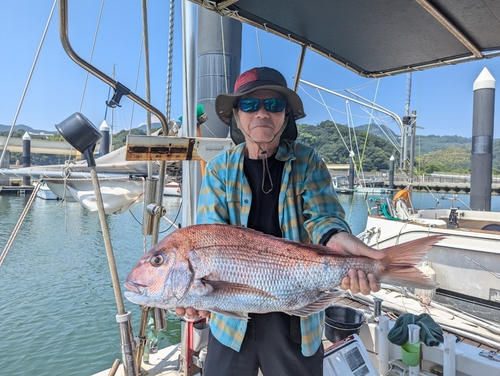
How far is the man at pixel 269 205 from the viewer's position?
185 centimetres

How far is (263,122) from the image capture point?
203cm

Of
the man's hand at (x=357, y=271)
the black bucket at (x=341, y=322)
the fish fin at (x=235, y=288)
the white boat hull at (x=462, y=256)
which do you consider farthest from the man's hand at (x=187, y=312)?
the white boat hull at (x=462, y=256)

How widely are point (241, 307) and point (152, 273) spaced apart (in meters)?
0.46

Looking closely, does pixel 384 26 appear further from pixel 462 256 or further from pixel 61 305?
pixel 61 305

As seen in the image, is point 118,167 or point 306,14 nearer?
point 306,14

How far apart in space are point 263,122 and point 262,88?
202 mm

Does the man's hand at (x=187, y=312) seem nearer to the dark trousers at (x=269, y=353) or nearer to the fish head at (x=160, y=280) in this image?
the fish head at (x=160, y=280)

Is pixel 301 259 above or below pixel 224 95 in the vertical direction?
below

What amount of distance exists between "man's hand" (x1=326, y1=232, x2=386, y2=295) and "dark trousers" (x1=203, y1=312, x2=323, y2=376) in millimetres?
430

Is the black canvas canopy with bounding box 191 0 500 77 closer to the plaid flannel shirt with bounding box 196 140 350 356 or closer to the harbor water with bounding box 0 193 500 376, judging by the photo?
the plaid flannel shirt with bounding box 196 140 350 356

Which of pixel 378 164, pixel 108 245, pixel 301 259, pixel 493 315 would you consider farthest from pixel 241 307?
pixel 378 164

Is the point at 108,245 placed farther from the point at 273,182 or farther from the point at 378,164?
the point at 378,164

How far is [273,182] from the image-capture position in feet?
6.73

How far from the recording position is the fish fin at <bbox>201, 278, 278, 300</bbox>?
5.26 feet
